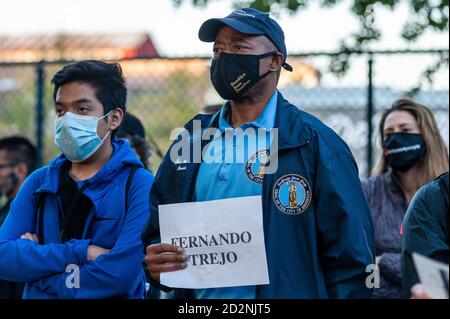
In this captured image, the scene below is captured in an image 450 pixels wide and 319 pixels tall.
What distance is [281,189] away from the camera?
3.89 metres

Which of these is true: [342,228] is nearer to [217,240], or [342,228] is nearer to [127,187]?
[217,240]

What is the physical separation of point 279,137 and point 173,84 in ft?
19.0

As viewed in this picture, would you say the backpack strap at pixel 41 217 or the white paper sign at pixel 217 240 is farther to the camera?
the backpack strap at pixel 41 217

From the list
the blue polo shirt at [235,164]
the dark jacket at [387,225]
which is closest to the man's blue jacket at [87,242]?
the blue polo shirt at [235,164]

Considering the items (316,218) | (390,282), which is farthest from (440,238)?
(390,282)

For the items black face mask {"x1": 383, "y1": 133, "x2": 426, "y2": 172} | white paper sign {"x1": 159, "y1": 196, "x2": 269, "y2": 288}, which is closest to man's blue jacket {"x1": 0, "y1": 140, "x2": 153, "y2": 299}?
white paper sign {"x1": 159, "y1": 196, "x2": 269, "y2": 288}

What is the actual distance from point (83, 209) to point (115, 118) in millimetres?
605

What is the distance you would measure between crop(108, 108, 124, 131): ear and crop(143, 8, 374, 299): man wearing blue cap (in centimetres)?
86

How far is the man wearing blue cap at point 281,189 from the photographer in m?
3.85

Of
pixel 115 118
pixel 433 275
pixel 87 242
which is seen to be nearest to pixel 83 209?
pixel 87 242

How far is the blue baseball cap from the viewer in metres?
4.20

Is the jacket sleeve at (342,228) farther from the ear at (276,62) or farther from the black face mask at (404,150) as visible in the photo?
the black face mask at (404,150)

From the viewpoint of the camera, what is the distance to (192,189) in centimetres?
410

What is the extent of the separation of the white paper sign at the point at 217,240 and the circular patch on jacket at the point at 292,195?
0.08 m
